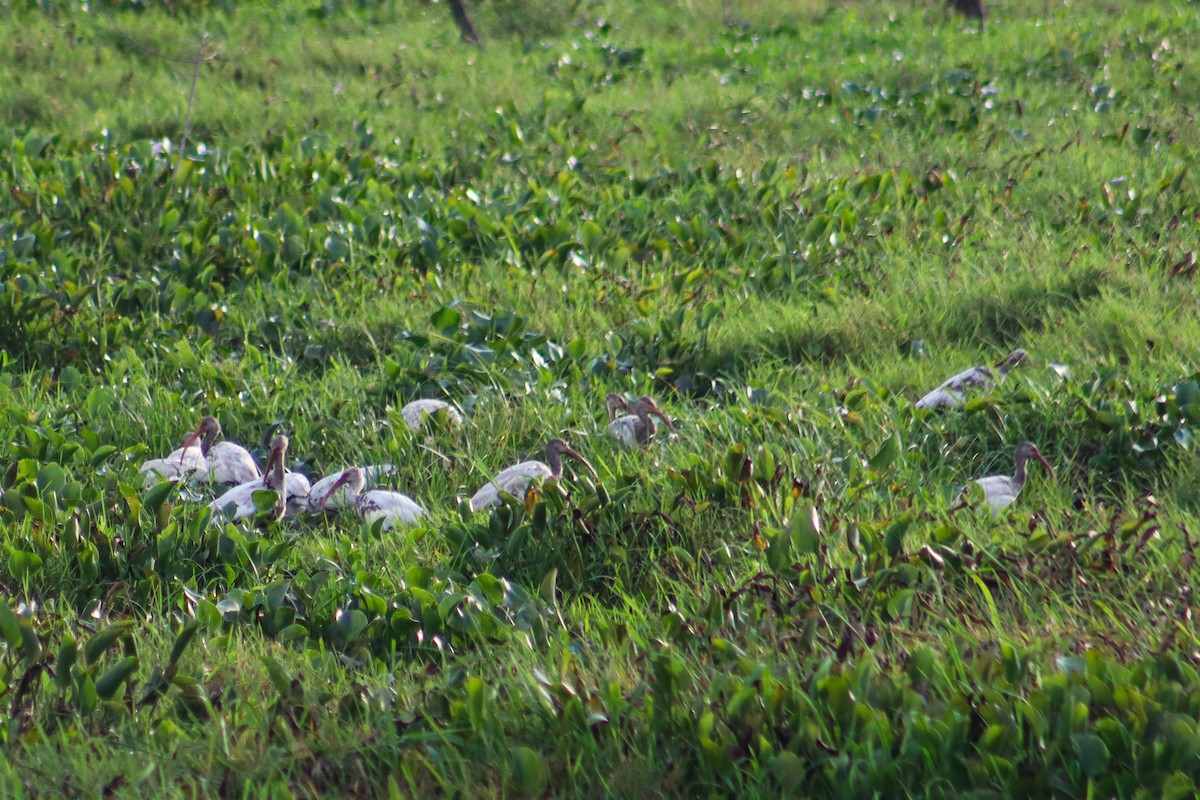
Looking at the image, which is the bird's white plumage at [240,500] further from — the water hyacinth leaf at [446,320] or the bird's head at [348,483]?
the water hyacinth leaf at [446,320]

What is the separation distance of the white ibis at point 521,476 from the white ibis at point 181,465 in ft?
3.24

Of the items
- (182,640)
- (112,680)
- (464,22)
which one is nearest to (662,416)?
(182,640)

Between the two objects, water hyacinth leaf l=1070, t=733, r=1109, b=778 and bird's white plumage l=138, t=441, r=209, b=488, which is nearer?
water hyacinth leaf l=1070, t=733, r=1109, b=778

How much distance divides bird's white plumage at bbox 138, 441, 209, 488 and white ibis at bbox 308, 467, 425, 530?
17.4 inches

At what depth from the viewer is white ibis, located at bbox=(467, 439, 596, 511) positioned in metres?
3.47

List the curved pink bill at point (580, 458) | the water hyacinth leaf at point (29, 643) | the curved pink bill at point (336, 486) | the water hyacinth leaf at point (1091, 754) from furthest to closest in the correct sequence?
the curved pink bill at point (336, 486) → the curved pink bill at point (580, 458) → the water hyacinth leaf at point (29, 643) → the water hyacinth leaf at point (1091, 754)

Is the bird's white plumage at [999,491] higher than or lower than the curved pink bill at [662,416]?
higher

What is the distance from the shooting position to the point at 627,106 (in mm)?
8672

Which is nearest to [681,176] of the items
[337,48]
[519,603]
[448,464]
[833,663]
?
[448,464]

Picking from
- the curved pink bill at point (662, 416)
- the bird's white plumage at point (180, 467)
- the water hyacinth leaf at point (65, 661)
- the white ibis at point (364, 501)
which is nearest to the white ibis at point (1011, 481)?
the curved pink bill at point (662, 416)

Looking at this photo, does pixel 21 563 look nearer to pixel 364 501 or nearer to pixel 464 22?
pixel 364 501

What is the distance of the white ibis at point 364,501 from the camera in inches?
137

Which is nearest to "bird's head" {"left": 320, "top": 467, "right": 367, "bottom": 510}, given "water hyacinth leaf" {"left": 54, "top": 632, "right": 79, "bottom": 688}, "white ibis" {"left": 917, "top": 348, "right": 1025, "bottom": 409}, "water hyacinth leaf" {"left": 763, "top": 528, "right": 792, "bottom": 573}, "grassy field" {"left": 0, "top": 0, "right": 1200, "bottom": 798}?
"grassy field" {"left": 0, "top": 0, "right": 1200, "bottom": 798}

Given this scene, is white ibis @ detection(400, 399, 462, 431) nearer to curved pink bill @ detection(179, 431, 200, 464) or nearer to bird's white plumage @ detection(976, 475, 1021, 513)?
curved pink bill @ detection(179, 431, 200, 464)
